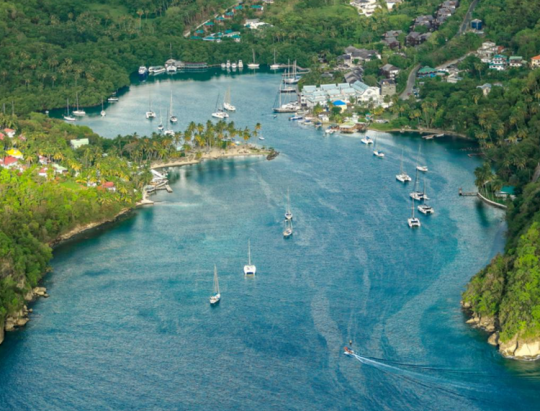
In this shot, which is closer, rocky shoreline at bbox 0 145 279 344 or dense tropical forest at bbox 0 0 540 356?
rocky shoreline at bbox 0 145 279 344

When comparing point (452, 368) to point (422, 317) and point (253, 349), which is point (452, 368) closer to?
point (422, 317)

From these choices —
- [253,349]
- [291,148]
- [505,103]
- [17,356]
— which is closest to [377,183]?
[291,148]

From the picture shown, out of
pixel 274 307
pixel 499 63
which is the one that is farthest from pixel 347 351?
pixel 499 63

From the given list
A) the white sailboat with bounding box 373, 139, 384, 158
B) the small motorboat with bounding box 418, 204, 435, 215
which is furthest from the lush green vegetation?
the small motorboat with bounding box 418, 204, 435, 215

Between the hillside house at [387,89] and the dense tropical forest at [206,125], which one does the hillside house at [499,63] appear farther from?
the hillside house at [387,89]

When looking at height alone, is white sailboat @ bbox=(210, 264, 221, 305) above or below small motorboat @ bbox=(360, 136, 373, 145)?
below

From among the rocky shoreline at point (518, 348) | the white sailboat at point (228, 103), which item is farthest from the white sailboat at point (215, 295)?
the white sailboat at point (228, 103)

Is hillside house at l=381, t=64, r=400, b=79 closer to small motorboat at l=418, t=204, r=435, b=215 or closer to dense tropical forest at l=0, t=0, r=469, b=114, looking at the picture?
dense tropical forest at l=0, t=0, r=469, b=114
